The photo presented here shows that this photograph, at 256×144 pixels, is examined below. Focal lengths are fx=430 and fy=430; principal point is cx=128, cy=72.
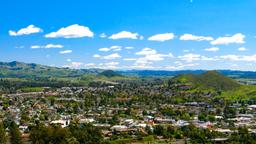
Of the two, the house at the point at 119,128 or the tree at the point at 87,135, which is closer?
the tree at the point at 87,135

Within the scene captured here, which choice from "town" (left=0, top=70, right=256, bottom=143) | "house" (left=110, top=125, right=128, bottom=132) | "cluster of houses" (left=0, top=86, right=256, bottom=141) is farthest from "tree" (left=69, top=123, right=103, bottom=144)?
"house" (left=110, top=125, right=128, bottom=132)

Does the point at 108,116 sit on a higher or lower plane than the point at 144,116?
higher

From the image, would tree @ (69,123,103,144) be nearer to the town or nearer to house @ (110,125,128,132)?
the town

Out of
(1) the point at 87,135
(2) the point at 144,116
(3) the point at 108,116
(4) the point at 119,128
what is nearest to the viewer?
(1) the point at 87,135

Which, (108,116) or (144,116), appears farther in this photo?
(144,116)

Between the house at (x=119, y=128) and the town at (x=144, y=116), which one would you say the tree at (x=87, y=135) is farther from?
the house at (x=119, y=128)

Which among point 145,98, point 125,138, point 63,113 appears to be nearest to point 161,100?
point 145,98

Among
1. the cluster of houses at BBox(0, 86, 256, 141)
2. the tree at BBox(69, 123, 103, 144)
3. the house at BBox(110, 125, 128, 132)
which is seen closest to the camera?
the tree at BBox(69, 123, 103, 144)

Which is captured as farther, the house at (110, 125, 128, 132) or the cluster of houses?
the cluster of houses

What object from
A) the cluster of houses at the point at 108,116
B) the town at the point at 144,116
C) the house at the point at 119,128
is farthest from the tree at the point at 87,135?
the house at the point at 119,128

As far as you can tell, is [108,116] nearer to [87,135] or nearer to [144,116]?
[144,116]

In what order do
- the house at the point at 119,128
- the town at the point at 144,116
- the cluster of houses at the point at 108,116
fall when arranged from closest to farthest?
the town at the point at 144,116
the house at the point at 119,128
the cluster of houses at the point at 108,116

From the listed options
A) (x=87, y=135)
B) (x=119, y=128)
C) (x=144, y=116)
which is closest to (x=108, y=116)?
(x=144, y=116)
